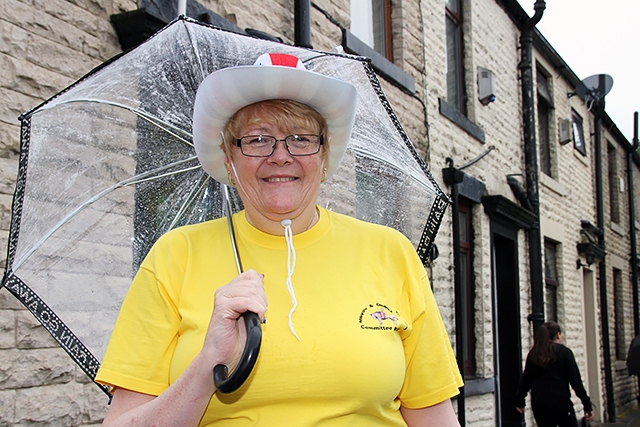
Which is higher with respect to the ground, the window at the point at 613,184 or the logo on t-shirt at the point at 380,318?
the window at the point at 613,184

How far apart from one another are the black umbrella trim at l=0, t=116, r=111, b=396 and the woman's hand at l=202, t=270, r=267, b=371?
80 cm

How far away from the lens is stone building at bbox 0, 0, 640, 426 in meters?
3.40

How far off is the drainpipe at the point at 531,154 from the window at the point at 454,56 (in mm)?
2159

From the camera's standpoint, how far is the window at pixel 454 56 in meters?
9.34

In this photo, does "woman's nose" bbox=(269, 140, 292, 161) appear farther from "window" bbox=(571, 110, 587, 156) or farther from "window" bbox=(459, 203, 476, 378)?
"window" bbox=(571, 110, 587, 156)

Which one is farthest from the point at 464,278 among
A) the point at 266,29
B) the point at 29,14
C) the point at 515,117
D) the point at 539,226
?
the point at 29,14

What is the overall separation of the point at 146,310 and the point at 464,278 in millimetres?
7456

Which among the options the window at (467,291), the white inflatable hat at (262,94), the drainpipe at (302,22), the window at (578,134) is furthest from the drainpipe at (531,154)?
the white inflatable hat at (262,94)

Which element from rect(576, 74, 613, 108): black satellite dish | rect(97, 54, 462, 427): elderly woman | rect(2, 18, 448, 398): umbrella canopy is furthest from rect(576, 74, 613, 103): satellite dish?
rect(97, 54, 462, 427): elderly woman

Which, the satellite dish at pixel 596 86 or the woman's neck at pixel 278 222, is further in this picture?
the satellite dish at pixel 596 86

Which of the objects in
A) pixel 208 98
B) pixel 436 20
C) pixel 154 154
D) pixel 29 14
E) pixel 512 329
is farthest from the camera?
pixel 512 329

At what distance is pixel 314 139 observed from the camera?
6.36ft

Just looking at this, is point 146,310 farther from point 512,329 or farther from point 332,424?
point 512,329

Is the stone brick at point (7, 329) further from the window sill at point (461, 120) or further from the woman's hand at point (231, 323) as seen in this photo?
the window sill at point (461, 120)
